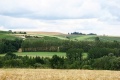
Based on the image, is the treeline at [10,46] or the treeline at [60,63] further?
the treeline at [10,46]

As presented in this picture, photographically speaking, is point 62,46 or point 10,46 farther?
point 62,46

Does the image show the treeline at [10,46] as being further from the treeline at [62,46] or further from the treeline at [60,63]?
the treeline at [60,63]

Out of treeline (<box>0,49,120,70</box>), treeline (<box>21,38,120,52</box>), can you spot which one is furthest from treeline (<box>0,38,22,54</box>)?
treeline (<box>0,49,120,70</box>)

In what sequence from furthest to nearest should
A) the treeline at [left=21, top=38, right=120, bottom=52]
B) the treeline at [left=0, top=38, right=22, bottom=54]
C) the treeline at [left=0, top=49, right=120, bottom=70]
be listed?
1. the treeline at [left=21, top=38, right=120, bottom=52]
2. the treeline at [left=0, top=38, right=22, bottom=54]
3. the treeline at [left=0, top=49, right=120, bottom=70]

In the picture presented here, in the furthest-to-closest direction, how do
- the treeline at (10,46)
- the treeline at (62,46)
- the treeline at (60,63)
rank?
the treeline at (62,46) → the treeline at (10,46) → the treeline at (60,63)

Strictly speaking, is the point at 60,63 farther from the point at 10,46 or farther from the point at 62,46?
the point at 62,46

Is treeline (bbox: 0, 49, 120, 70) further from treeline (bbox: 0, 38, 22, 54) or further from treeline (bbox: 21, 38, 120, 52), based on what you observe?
treeline (bbox: 21, 38, 120, 52)

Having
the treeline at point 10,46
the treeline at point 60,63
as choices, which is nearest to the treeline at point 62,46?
the treeline at point 10,46

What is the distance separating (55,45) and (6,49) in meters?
22.1

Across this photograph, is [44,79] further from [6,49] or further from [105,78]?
[6,49]

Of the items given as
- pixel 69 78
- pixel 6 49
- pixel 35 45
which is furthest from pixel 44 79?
pixel 35 45

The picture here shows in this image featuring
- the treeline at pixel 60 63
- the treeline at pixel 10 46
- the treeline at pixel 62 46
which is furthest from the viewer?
the treeline at pixel 62 46

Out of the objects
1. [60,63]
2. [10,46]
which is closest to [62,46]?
[10,46]

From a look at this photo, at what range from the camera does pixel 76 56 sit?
93.1 m
